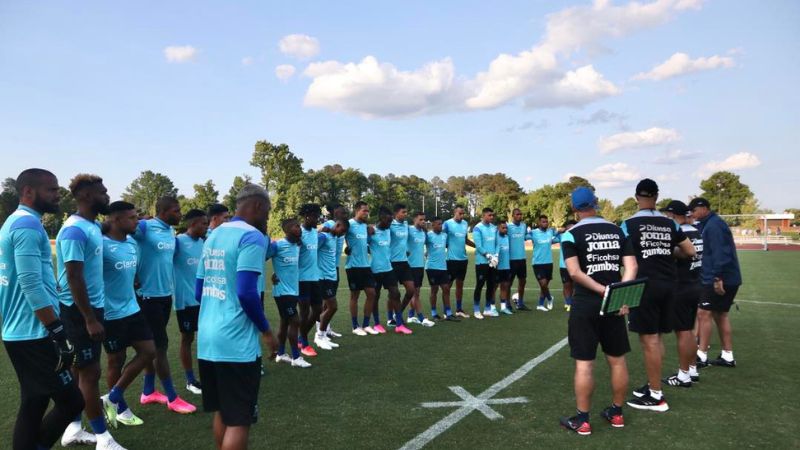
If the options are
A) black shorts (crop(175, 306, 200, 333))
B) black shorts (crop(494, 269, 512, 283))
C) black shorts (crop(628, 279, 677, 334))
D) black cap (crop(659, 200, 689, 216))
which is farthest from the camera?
black shorts (crop(494, 269, 512, 283))

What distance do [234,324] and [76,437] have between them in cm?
250

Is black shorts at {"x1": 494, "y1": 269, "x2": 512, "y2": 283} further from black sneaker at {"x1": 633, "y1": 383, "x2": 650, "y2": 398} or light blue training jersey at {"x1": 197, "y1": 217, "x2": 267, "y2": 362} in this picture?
light blue training jersey at {"x1": 197, "y1": 217, "x2": 267, "y2": 362}

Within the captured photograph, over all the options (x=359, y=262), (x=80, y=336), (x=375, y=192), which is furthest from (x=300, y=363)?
(x=375, y=192)

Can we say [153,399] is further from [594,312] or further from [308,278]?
[594,312]

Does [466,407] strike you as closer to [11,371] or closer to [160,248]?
[160,248]

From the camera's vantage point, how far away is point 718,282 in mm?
6562

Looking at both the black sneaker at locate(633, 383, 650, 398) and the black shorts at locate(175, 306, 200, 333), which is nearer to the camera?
the black sneaker at locate(633, 383, 650, 398)

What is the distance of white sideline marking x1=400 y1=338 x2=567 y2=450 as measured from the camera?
14.4ft

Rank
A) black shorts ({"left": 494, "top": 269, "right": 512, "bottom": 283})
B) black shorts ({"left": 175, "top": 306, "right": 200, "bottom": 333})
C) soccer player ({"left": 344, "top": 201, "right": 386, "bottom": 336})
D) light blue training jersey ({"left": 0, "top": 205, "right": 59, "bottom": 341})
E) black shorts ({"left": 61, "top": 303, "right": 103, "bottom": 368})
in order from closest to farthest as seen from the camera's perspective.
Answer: light blue training jersey ({"left": 0, "top": 205, "right": 59, "bottom": 341}) < black shorts ({"left": 61, "top": 303, "right": 103, "bottom": 368}) < black shorts ({"left": 175, "top": 306, "right": 200, "bottom": 333}) < soccer player ({"left": 344, "top": 201, "right": 386, "bottom": 336}) < black shorts ({"left": 494, "top": 269, "right": 512, "bottom": 283})

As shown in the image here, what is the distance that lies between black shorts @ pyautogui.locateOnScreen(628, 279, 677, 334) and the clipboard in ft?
2.27

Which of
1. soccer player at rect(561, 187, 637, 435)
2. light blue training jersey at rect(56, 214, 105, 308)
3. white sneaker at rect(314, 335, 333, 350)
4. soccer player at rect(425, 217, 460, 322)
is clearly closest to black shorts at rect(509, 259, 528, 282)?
soccer player at rect(425, 217, 460, 322)

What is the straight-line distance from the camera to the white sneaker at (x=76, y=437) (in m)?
4.40

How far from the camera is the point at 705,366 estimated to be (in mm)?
6742

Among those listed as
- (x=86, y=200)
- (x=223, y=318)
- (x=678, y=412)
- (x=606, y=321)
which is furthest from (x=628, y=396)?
(x=86, y=200)
